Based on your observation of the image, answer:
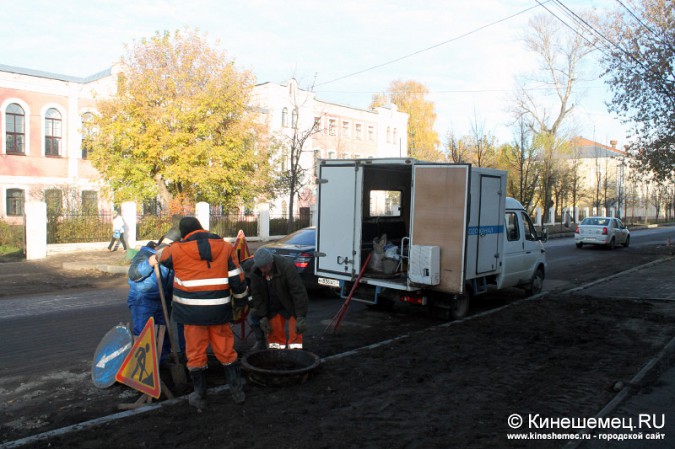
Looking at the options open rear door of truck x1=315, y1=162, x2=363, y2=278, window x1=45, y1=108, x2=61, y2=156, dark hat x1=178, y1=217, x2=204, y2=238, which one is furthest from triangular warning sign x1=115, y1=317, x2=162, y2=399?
window x1=45, y1=108, x2=61, y2=156

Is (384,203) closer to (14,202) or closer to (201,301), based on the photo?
(201,301)

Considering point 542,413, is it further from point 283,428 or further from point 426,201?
point 426,201

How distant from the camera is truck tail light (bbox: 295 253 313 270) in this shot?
1085cm

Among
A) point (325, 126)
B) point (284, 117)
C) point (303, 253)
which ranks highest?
point (284, 117)

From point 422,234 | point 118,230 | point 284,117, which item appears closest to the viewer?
point 422,234

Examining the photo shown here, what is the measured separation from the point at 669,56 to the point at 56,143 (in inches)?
1185

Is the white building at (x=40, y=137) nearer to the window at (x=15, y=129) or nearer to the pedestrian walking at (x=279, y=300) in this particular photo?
the window at (x=15, y=129)

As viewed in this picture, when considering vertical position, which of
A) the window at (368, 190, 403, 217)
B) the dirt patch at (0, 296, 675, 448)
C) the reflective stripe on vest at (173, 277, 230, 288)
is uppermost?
the window at (368, 190, 403, 217)

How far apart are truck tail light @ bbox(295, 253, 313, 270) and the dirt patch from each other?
3041 millimetres

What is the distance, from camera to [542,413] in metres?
4.99

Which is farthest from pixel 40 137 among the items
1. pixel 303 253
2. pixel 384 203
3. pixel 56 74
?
pixel 384 203

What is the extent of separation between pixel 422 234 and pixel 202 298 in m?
4.54

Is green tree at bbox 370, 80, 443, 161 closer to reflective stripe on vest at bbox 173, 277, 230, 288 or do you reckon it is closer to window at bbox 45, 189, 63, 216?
window at bbox 45, 189, 63, 216

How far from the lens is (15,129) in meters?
28.8
